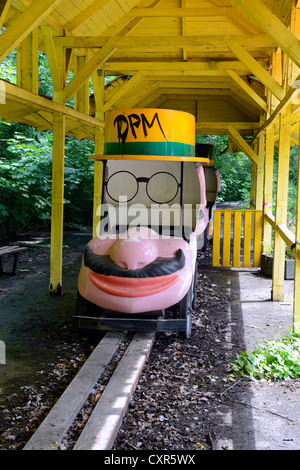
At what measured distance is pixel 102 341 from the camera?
5.67 m

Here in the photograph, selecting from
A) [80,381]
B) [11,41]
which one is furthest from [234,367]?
[11,41]

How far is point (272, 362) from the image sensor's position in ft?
16.8

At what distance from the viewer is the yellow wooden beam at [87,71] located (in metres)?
7.90

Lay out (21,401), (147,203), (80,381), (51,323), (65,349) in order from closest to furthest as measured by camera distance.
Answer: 1. (21,401)
2. (80,381)
3. (65,349)
4. (51,323)
5. (147,203)

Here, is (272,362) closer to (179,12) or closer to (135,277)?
(135,277)

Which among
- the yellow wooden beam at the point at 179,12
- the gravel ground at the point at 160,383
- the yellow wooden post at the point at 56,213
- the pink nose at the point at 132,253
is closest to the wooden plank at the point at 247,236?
the gravel ground at the point at 160,383

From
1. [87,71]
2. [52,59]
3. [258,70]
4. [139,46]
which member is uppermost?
[139,46]

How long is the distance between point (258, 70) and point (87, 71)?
281 centimetres

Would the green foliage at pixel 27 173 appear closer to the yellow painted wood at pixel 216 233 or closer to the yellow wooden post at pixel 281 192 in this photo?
the yellow painted wood at pixel 216 233

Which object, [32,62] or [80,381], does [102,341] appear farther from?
[32,62]

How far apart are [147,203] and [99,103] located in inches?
155

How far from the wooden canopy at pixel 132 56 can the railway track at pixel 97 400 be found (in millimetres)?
2156

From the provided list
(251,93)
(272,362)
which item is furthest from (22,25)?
(251,93)

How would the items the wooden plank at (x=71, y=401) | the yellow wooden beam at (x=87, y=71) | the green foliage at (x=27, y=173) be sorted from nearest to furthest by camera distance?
1. the wooden plank at (x=71, y=401)
2. the yellow wooden beam at (x=87, y=71)
3. the green foliage at (x=27, y=173)
